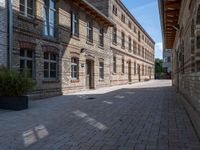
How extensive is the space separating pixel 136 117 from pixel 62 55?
8792mm

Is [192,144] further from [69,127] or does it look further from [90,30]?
[90,30]

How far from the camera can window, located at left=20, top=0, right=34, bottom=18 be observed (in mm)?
12786

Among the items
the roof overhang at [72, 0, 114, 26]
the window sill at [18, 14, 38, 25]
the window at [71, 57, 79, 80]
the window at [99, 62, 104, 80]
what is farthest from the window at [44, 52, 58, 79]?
the window at [99, 62, 104, 80]

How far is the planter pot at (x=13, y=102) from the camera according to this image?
10.0 metres

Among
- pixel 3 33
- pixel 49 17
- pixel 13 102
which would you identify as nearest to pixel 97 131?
pixel 13 102

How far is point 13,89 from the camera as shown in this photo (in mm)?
10102

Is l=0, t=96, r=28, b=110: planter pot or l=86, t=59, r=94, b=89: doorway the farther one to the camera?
l=86, t=59, r=94, b=89: doorway

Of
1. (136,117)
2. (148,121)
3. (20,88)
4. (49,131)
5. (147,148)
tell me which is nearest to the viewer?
(147,148)

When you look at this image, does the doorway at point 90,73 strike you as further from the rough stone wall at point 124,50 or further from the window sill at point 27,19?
the window sill at point 27,19

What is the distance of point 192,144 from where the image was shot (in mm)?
5254

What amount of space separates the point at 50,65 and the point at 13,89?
510 cm

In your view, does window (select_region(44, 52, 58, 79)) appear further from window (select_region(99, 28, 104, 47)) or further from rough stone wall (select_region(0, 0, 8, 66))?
window (select_region(99, 28, 104, 47))

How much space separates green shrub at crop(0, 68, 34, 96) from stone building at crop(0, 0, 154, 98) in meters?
0.51

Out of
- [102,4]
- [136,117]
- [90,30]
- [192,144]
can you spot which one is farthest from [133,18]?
[192,144]
